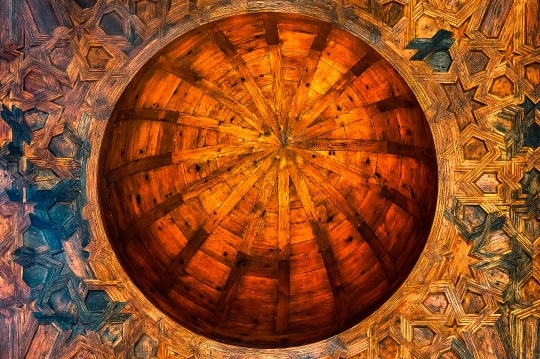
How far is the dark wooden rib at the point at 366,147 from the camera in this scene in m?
11.3

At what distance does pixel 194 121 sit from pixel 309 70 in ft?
6.01

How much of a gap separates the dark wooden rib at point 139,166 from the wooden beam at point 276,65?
5.77 feet

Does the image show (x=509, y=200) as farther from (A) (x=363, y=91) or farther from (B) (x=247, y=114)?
(B) (x=247, y=114)

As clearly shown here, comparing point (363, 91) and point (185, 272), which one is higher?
point (363, 91)

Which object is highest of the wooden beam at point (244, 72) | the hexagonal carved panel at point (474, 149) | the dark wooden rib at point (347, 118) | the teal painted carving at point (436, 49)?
the wooden beam at point (244, 72)

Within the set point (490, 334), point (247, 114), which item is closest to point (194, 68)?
point (247, 114)

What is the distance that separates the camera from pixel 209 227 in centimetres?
1244

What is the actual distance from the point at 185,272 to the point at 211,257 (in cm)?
48

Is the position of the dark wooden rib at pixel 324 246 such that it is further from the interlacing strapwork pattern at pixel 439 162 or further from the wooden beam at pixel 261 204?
the interlacing strapwork pattern at pixel 439 162

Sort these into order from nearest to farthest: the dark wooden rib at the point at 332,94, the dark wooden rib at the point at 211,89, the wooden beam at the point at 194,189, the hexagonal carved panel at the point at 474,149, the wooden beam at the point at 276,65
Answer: the hexagonal carved panel at the point at 474,149 → the wooden beam at the point at 276,65 → the dark wooden rib at the point at 211,89 → the dark wooden rib at the point at 332,94 → the wooden beam at the point at 194,189

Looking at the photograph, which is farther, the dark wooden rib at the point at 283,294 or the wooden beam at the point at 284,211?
the wooden beam at the point at 284,211

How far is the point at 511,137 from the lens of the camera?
9.81 metres

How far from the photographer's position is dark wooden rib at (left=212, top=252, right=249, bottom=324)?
11.8 m

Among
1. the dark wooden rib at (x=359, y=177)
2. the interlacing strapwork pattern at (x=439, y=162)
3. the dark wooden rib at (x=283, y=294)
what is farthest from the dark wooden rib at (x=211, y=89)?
the dark wooden rib at (x=283, y=294)
